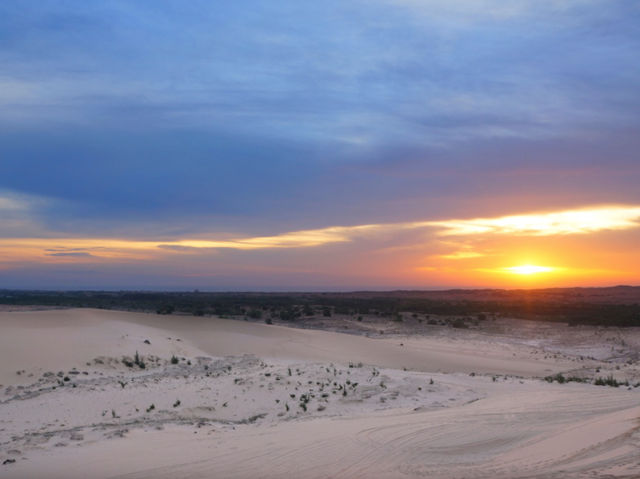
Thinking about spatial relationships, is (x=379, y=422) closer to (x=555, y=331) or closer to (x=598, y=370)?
(x=598, y=370)

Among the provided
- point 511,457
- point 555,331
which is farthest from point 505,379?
point 555,331

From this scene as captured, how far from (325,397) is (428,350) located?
12530 mm

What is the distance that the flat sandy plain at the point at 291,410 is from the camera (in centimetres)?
763

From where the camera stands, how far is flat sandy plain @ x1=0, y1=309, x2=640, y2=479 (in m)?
7.63

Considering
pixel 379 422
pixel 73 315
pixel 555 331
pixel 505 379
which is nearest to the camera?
pixel 379 422

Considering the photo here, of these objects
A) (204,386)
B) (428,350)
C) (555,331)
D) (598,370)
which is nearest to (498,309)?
(555,331)

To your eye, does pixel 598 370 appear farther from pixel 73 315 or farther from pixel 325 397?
pixel 73 315

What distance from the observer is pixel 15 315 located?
25.6m

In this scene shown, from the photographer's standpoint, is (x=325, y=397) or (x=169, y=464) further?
(x=325, y=397)

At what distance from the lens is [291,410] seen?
12336 mm

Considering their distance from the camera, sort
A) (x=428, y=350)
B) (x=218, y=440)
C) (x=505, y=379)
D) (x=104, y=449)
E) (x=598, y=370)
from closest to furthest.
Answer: (x=104, y=449) → (x=218, y=440) → (x=505, y=379) → (x=598, y=370) → (x=428, y=350)

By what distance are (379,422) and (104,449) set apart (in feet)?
15.5

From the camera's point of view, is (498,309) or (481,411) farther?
(498,309)

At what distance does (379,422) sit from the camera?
10.0 m
